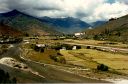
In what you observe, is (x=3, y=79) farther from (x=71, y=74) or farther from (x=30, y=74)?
(x=71, y=74)

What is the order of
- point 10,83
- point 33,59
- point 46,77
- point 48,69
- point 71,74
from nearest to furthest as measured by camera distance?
1. point 10,83
2. point 46,77
3. point 71,74
4. point 48,69
5. point 33,59

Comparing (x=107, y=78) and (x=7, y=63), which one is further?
(x=7, y=63)

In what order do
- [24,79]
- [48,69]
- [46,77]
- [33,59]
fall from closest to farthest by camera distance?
[24,79] → [46,77] → [48,69] → [33,59]

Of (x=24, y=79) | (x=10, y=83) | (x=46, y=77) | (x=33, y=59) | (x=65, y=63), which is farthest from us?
(x=33, y=59)

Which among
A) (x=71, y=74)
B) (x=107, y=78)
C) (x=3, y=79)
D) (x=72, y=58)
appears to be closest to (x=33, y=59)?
(x=72, y=58)

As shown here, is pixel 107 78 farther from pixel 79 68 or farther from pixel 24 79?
pixel 24 79

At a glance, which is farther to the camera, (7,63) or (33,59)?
(33,59)

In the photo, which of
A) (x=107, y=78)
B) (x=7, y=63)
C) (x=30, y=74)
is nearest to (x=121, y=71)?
(x=107, y=78)

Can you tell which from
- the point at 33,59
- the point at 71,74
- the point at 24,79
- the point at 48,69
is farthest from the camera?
the point at 33,59
